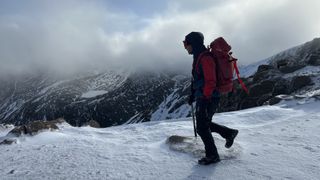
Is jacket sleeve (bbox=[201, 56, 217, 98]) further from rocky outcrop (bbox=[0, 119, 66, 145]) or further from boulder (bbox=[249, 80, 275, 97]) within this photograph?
boulder (bbox=[249, 80, 275, 97])

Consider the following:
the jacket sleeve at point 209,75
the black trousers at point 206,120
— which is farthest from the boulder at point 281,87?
the jacket sleeve at point 209,75

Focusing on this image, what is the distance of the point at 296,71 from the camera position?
2470 inches

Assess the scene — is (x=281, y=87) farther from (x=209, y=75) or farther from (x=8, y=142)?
(x=209, y=75)

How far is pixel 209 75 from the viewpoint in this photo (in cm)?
867

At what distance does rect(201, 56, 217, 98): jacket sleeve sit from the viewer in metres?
8.65

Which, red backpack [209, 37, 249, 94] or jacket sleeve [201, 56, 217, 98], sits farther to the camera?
red backpack [209, 37, 249, 94]

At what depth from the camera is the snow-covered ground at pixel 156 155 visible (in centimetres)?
870

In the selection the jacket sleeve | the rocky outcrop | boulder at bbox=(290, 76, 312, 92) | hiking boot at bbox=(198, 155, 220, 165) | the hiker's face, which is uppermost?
boulder at bbox=(290, 76, 312, 92)

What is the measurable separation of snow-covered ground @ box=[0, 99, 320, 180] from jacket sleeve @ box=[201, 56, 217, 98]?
1.79m

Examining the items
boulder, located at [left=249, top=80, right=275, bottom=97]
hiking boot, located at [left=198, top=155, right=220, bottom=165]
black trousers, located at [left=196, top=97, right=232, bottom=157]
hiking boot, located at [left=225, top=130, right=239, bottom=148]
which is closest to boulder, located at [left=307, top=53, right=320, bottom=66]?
boulder, located at [left=249, top=80, right=275, bottom=97]

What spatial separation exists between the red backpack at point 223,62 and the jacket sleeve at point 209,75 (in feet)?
0.83

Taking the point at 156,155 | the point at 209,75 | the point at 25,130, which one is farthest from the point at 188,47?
the point at 25,130

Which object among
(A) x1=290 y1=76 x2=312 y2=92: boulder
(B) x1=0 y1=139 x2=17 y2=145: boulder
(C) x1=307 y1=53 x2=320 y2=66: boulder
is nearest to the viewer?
(B) x1=0 y1=139 x2=17 y2=145: boulder

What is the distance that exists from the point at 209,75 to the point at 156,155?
8.88 feet
